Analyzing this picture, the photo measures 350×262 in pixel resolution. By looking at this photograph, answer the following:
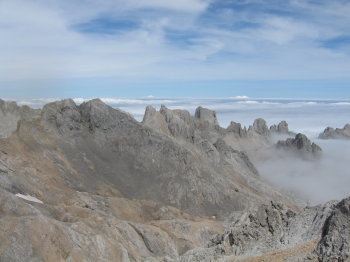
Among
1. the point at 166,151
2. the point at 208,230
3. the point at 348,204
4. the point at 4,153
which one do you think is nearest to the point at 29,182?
the point at 4,153

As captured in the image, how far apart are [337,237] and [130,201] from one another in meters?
63.0

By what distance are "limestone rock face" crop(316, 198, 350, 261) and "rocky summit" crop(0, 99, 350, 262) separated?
0.26 feet

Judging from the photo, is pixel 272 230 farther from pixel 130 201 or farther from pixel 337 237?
pixel 130 201

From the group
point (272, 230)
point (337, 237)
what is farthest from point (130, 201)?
point (337, 237)

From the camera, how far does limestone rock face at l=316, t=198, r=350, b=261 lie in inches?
1159

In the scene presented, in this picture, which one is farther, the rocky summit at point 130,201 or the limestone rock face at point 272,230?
the rocky summit at point 130,201

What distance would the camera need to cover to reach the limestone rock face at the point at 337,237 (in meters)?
29.4

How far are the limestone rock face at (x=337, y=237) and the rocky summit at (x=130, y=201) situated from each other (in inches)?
3.1

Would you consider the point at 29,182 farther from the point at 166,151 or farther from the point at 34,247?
the point at 166,151

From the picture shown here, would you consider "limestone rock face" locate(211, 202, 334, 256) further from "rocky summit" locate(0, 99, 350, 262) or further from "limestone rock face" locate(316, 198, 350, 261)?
"limestone rock face" locate(316, 198, 350, 261)

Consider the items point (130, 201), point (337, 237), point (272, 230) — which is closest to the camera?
point (337, 237)

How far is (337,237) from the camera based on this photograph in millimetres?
30484

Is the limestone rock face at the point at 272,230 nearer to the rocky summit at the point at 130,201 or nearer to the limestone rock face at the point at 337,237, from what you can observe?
the rocky summit at the point at 130,201

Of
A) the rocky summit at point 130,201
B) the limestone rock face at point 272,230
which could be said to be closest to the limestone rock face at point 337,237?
the rocky summit at point 130,201
